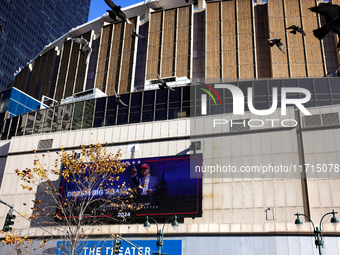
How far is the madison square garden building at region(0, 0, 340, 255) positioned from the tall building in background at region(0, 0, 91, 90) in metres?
112

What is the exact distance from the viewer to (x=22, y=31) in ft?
541

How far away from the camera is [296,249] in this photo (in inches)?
973

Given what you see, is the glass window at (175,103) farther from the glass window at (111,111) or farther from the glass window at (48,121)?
the glass window at (48,121)

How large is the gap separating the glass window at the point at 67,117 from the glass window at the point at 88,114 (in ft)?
6.58

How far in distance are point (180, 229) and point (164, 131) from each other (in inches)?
386

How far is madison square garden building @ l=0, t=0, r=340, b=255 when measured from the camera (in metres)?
27.3

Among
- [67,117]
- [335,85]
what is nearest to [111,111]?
[67,117]

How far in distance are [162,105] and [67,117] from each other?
1166 cm

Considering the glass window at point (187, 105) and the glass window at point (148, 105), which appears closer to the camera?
the glass window at point (187, 105)

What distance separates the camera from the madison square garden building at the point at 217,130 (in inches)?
1075

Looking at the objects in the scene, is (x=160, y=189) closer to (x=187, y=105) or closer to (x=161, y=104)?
(x=187, y=105)

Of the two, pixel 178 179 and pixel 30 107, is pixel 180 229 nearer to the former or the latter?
pixel 178 179

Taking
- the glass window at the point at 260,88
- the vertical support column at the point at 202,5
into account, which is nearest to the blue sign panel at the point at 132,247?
the glass window at the point at 260,88

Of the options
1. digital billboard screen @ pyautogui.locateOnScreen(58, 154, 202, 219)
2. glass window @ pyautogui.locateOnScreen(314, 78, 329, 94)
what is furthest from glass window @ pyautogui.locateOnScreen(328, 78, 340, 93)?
digital billboard screen @ pyautogui.locateOnScreen(58, 154, 202, 219)
